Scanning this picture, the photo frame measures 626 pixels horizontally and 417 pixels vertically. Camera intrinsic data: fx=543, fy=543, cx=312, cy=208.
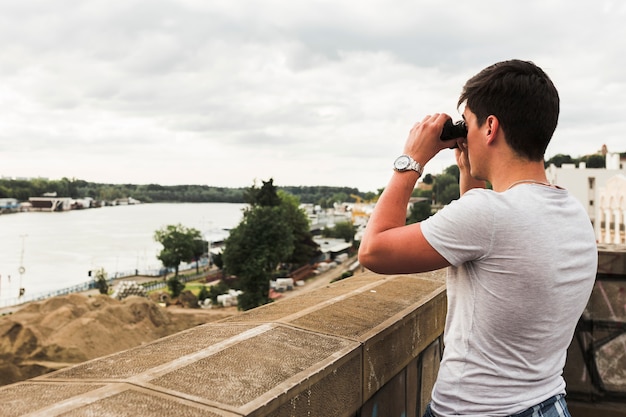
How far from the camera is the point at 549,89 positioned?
1599 mm

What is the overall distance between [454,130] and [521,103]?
0.27 m

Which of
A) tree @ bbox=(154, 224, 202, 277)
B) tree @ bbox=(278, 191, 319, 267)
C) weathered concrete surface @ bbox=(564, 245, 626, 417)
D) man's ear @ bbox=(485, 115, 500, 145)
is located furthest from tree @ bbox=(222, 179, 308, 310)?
man's ear @ bbox=(485, 115, 500, 145)

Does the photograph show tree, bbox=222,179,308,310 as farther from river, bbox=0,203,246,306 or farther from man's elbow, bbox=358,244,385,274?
man's elbow, bbox=358,244,385,274

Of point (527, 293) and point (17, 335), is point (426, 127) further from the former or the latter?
point (17, 335)

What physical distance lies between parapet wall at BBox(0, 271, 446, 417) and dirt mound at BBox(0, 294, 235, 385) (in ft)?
66.4

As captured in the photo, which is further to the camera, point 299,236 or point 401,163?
point 299,236

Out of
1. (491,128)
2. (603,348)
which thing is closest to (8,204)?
(603,348)

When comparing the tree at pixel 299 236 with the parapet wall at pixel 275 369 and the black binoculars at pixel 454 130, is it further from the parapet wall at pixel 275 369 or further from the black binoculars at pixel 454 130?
the black binoculars at pixel 454 130

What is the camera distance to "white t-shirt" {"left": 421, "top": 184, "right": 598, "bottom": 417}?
146 cm

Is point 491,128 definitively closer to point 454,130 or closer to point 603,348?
point 454,130

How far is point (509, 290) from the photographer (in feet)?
4.90

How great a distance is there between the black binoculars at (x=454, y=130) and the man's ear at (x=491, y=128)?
14 cm

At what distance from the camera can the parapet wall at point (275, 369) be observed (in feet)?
4.14

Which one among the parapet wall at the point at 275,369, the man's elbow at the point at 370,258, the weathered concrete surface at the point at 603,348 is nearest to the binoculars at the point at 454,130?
the man's elbow at the point at 370,258
